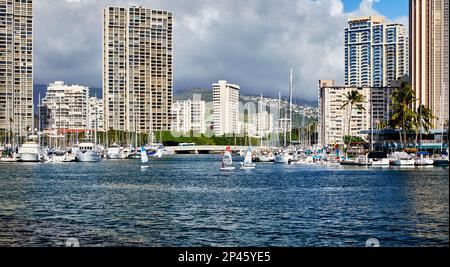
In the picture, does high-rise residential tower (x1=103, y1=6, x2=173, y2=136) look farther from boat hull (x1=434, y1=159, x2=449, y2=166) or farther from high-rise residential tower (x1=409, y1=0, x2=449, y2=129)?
boat hull (x1=434, y1=159, x2=449, y2=166)

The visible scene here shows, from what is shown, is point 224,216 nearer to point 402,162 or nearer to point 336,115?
point 402,162

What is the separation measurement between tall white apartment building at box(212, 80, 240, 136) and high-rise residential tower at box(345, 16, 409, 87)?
2763 inches

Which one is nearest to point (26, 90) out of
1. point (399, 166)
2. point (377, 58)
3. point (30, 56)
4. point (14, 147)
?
point (30, 56)

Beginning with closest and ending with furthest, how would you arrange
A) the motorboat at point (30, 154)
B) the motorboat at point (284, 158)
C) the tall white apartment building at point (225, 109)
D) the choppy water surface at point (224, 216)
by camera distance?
the choppy water surface at point (224, 216) → the motorboat at point (284, 158) → the motorboat at point (30, 154) → the tall white apartment building at point (225, 109)

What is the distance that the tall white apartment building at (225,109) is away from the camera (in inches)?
6791

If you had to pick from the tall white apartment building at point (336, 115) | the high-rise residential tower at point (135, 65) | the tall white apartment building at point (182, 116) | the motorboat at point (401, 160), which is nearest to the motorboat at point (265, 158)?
the motorboat at point (401, 160)

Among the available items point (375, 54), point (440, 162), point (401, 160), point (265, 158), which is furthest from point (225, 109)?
point (401, 160)

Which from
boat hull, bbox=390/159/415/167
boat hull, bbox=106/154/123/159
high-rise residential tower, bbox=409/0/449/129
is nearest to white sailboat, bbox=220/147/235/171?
boat hull, bbox=390/159/415/167

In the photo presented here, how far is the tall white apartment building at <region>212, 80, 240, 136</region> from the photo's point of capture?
172500 millimetres

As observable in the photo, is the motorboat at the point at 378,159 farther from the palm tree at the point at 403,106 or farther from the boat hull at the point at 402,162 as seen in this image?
the palm tree at the point at 403,106

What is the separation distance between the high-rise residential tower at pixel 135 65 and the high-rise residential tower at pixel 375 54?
41294 mm

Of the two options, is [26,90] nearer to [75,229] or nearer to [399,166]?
[399,166]

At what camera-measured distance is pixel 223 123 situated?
174125 mm

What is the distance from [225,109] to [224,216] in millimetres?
153739
